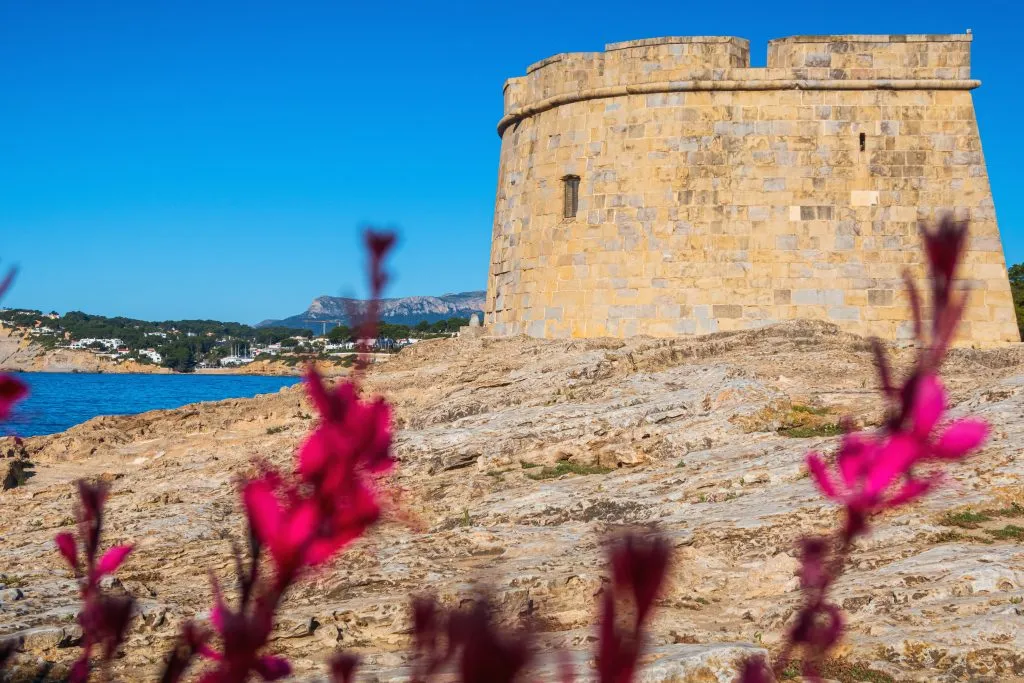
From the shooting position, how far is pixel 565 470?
11141mm

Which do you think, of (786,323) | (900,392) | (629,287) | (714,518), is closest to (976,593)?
(714,518)

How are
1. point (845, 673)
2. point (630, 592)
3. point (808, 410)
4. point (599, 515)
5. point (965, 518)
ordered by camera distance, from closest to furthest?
1. point (630, 592)
2. point (845, 673)
3. point (965, 518)
4. point (599, 515)
5. point (808, 410)

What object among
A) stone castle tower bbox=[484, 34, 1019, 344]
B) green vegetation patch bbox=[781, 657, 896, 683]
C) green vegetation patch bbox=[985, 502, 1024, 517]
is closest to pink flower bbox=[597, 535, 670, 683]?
green vegetation patch bbox=[781, 657, 896, 683]

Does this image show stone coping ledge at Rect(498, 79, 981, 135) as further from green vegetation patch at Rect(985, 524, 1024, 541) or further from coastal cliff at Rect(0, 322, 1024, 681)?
green vegetation patch at Rect(985, 524, 1024, 541)

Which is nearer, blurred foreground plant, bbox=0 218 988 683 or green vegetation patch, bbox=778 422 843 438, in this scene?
blurred foreground plant, bbox=0 218 988 683

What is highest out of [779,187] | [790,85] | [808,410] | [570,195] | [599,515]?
[790,85]

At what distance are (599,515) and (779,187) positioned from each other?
33.0ft

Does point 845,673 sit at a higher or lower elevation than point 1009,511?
lower

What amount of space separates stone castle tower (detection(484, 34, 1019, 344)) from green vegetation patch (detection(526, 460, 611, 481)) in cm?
720

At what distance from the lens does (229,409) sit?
62.0 feet

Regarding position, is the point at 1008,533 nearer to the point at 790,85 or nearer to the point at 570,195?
the point at 790,85

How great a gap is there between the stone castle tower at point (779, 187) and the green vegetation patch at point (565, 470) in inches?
283

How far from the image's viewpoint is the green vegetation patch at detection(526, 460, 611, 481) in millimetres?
10992

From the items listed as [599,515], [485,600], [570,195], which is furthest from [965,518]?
[570,195]
